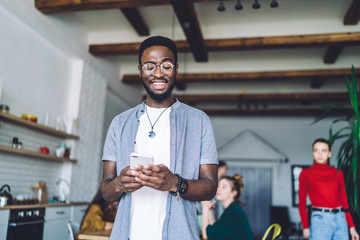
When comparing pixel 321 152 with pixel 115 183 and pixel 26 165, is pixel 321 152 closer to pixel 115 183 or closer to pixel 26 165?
pixel 115 183

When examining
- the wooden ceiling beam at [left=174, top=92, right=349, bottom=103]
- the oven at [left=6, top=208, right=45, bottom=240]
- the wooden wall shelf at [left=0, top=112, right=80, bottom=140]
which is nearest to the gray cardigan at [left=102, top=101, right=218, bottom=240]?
the oven at [left=6, top=208, right=45, bottom=240]

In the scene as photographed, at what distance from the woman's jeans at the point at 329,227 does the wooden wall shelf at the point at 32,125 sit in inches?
128

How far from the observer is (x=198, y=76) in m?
7.36

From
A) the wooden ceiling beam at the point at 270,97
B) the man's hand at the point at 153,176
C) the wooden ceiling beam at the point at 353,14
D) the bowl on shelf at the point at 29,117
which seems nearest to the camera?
the man's hand at the point at 153,176

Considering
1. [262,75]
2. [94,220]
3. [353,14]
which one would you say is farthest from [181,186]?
[262,75]

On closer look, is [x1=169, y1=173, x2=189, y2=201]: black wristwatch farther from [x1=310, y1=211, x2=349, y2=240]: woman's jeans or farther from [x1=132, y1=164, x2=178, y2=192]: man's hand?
[x1=310, y1=211, x2=349, y2=240]: woman's jeans

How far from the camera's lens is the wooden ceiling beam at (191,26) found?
14.2 ft

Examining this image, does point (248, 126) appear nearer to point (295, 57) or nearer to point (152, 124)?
point (295, 57)

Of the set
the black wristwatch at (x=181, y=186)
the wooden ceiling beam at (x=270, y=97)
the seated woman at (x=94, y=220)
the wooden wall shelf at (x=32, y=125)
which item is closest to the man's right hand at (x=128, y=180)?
the black wristwatch at (x=181, y=186)

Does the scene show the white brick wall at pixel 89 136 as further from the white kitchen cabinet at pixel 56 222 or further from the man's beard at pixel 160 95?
the man's beard at pixel 160 95

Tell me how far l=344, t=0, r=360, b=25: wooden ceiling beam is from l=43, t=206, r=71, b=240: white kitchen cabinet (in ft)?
15.6

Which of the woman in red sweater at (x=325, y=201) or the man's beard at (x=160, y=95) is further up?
the man's beard at (x=160, y=95)

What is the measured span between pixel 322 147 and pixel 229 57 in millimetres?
3986

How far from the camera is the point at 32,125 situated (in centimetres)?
430
